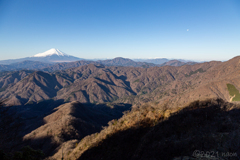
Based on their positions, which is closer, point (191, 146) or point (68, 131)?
point (191, 146)

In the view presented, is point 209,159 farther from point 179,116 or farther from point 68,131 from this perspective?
point 68,131

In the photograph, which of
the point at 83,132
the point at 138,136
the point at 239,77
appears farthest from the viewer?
the point at 239,77

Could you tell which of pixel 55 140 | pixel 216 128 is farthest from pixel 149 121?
pixel 55 140

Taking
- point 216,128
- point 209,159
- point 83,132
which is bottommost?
point 83,132

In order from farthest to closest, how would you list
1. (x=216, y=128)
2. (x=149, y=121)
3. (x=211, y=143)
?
(x=149, y=121)
(x=216, y=128)
(x=211, y=143)

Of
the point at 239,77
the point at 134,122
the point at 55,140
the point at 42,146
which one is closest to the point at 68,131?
the point at 55,140

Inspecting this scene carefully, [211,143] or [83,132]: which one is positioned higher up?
[211,143]

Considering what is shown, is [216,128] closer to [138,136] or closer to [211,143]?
[211,143]

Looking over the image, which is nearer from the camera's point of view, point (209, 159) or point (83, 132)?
point (209, 159)

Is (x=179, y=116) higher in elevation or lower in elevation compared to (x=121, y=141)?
higher
